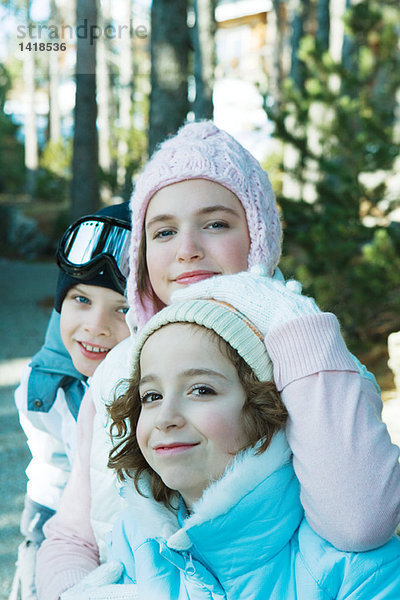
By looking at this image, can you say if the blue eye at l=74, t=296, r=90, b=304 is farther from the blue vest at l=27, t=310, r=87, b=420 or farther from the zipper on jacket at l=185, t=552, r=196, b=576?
the zipper on jacket at l=185, t=552, r=196, b=576

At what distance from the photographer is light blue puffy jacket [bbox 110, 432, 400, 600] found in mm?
1296

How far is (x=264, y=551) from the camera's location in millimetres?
1352

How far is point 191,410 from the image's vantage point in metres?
1.36

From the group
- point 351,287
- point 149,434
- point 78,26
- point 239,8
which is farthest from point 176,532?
point 239,8

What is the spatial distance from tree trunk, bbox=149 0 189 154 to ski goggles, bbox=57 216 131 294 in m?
4.01

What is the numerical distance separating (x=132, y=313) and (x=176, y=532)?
750 millimetres

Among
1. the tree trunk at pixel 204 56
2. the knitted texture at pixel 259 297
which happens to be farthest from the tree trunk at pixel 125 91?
the knitted texture at pixel 259 297

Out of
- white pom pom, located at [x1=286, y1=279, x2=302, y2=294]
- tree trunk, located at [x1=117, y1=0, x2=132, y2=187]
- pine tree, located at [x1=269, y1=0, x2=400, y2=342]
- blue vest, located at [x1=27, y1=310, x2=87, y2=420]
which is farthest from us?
tree trunk, located at [x1=117, y1=0, x2=132, y2=187]

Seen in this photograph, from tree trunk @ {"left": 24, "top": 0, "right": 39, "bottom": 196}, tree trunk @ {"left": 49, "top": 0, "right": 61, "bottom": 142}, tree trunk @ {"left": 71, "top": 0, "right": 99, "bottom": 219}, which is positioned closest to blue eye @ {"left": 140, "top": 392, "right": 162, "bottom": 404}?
tree trunk @ {"left": 71, "top": 0, "right": 99, "bottom": 219}

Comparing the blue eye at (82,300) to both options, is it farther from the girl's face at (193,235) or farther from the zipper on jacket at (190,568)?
the zipper on jacket at (190,568)

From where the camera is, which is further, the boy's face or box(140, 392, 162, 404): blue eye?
the boy's face

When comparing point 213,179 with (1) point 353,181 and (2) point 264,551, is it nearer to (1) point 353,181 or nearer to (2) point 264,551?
(2) point 264,551

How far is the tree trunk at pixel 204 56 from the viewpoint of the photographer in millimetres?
9980

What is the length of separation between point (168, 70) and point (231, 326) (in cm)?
538
